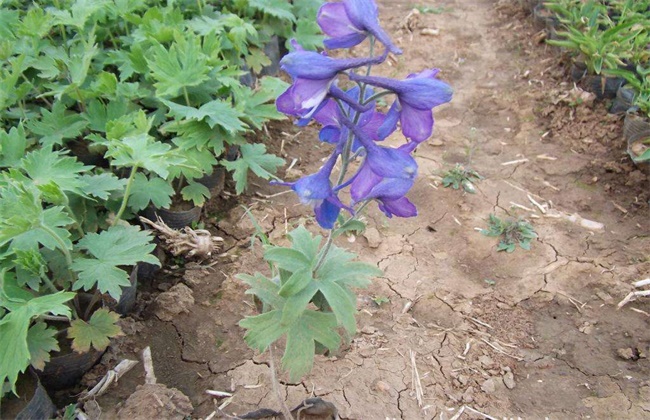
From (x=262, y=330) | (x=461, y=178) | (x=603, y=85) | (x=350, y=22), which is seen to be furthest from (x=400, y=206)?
(x=603, y=85)

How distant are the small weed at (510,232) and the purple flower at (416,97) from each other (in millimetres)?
2000

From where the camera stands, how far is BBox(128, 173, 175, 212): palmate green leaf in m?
2.92

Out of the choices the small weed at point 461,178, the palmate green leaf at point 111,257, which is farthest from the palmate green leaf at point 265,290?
the small weed at point 461,178

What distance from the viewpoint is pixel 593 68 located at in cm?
452

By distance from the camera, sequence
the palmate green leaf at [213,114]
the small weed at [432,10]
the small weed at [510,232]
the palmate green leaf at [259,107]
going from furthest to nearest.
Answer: the small weed at [432,10]
the palmate green leaf at [259,107]
the small weed at [510,232]
the palmate green leaf at [213,114]

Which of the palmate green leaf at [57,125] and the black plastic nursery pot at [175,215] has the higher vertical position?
the palmate green leaf at [57,125]

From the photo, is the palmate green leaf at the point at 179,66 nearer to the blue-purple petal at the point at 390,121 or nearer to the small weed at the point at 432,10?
the blue-purple petal at the point at 390,121

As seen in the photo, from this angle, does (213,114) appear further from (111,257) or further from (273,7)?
(273,7)

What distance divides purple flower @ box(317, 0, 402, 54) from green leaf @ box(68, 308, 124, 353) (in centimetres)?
159

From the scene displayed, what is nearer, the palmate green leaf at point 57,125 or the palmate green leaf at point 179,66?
the palmate green leaf at point 57,125

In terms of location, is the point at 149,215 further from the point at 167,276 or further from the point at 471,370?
the point at 471,370

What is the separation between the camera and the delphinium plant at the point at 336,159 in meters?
1.54

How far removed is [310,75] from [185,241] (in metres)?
1.82

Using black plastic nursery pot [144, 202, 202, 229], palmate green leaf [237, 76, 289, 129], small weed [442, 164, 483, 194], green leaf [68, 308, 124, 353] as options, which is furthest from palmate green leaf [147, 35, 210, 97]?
small weed [442, 164, 483, 194]
